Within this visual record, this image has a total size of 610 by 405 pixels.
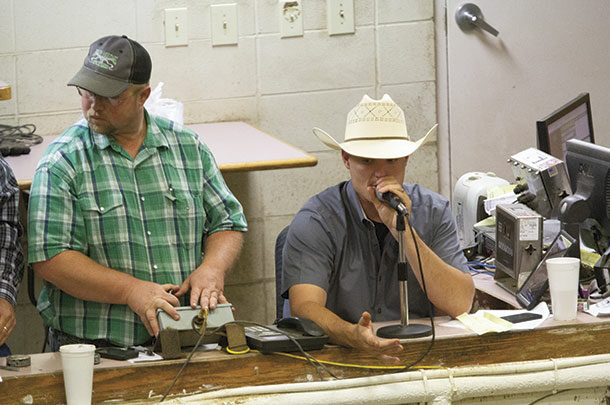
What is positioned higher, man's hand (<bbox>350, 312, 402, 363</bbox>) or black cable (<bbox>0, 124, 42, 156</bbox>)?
black cable (<bbox>0, 124, 42, 156</bbox>)

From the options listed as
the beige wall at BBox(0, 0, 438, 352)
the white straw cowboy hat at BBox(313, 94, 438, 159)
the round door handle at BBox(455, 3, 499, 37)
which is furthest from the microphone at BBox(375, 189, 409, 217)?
the round door handle at BBox(455, 3, 499, 37)

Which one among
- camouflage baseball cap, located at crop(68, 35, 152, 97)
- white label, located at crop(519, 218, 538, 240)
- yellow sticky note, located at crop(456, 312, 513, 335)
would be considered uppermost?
camouflage baseball cap, located at crop(68, 35, 152, 97)

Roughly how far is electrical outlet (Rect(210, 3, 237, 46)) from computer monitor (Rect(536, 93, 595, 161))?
1.48 m

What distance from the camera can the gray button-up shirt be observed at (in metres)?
2.53

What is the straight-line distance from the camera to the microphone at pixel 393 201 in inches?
86.3

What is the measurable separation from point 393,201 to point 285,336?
0.45 m

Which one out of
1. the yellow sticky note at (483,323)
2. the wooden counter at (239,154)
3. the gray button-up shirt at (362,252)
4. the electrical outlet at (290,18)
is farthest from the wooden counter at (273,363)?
the electrical outlet at (290,18)

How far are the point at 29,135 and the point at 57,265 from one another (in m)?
1.43

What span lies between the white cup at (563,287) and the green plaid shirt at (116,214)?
37.4 inches

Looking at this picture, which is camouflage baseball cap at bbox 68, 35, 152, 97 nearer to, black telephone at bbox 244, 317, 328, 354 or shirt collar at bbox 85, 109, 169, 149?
shirt collar at bbox 85, 109, 169, 149

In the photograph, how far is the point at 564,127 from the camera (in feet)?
10.3

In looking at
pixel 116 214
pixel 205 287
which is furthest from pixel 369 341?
pixel 116 214

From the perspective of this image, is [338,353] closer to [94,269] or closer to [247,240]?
[94,269]

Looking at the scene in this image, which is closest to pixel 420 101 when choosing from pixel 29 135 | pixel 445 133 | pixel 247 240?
pixel 445 133
